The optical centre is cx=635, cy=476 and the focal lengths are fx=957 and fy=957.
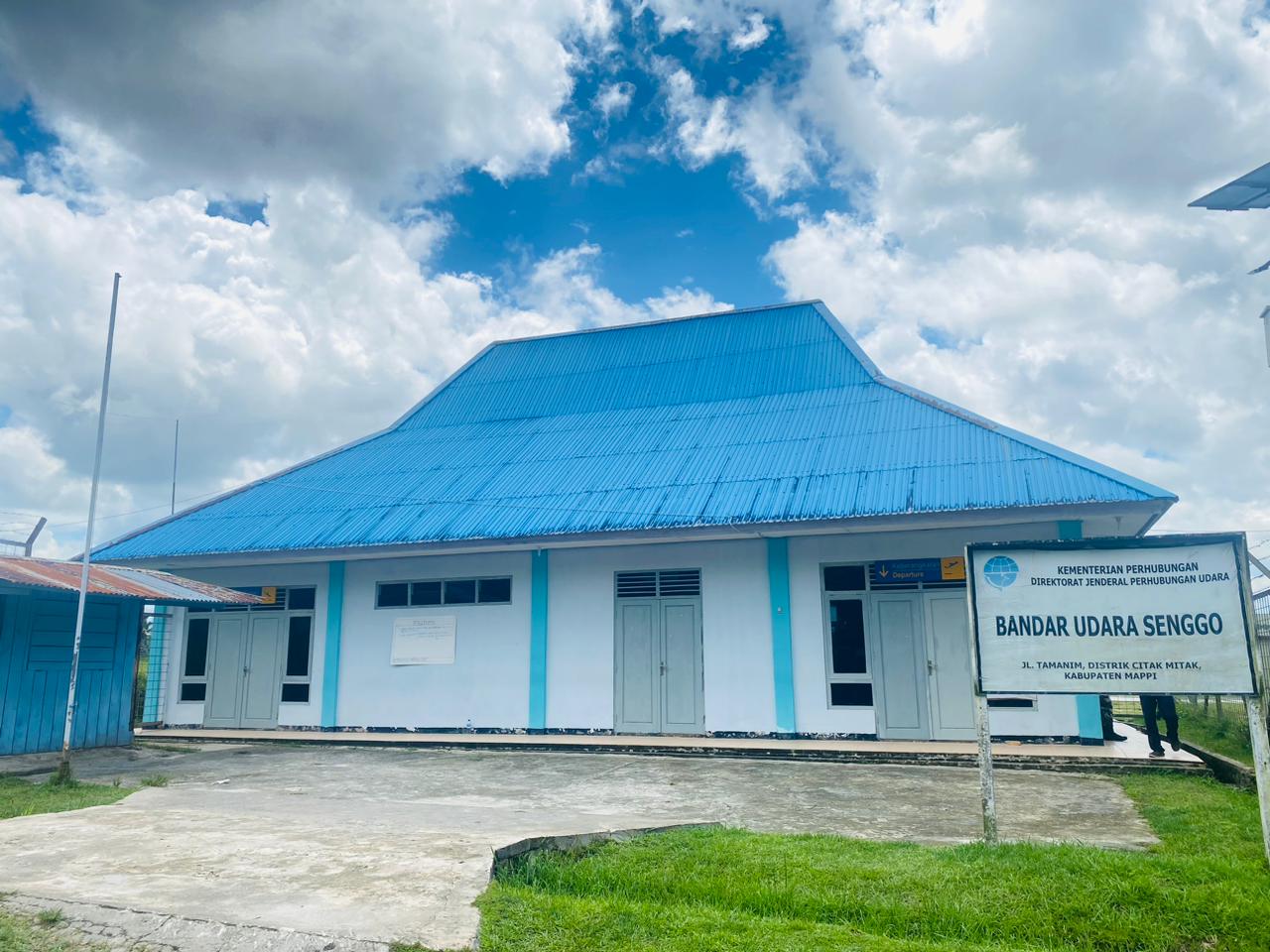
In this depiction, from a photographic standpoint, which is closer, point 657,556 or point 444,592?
point 657,556

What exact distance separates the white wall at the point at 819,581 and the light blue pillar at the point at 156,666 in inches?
448

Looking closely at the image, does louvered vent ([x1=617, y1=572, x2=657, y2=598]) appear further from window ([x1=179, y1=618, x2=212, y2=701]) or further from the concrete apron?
window ([x1=179, y1=618, x2=212, y2=701])

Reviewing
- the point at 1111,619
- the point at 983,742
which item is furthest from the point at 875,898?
the point at 1111,619

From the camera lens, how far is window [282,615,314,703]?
1656cm

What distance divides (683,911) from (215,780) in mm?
7408

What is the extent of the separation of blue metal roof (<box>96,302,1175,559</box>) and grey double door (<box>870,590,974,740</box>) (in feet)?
5.97

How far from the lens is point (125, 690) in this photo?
46.1 feet

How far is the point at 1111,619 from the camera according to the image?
263 inches

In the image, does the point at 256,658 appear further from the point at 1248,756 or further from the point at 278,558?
the point at 1248,756

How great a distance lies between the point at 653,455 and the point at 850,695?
509 centimetres

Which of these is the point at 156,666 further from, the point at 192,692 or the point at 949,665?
the point at 949,665

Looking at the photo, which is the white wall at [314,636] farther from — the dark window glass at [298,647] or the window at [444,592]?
the window at [444,592]

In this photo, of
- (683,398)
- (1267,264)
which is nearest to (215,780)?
(683,398)

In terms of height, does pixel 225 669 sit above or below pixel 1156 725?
above
